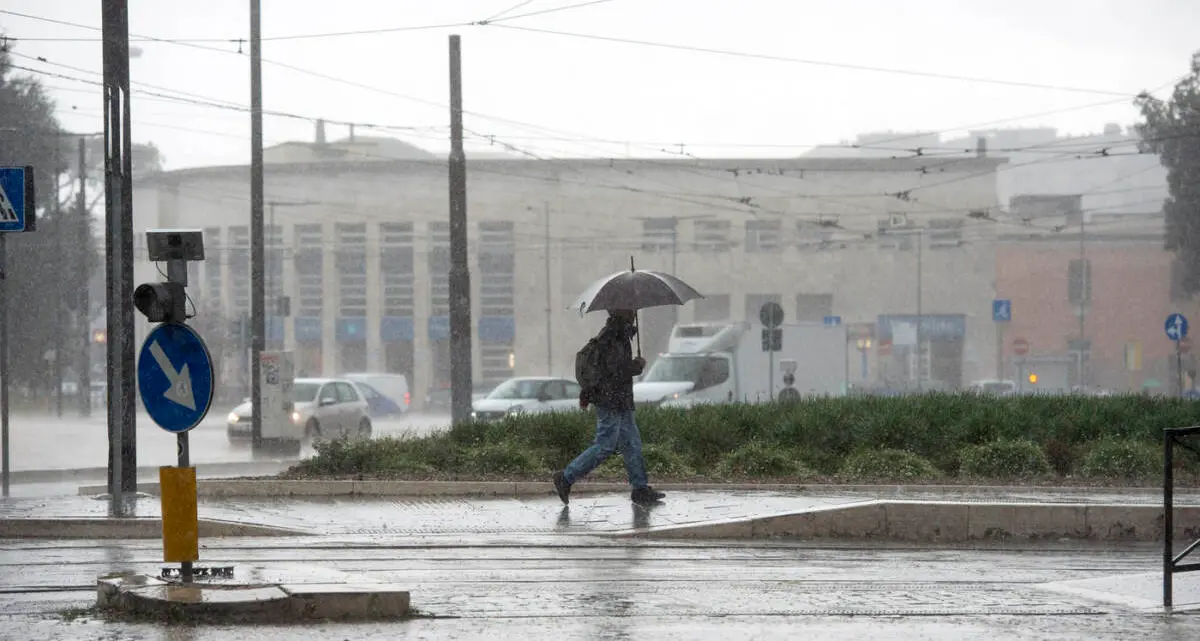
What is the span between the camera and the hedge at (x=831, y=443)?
54.4ft

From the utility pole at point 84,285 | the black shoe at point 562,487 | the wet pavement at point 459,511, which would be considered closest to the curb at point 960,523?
the wet pavement at point 459,511

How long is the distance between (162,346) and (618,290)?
5.47 meters

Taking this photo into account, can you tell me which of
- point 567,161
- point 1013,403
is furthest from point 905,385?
point 1013,403

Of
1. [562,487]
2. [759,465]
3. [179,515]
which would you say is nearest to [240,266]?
[759,465]

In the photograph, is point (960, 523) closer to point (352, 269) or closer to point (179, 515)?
point (179, 515)

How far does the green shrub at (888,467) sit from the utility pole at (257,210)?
539 inches

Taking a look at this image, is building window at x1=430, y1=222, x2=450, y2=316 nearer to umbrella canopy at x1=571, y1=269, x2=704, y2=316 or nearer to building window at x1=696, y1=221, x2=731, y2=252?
building window at x1=696, y1=221, x2=731, y2=252

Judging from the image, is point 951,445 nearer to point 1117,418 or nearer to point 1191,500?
point 1117,418

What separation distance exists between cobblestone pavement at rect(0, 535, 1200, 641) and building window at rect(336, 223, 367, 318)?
58.7 m

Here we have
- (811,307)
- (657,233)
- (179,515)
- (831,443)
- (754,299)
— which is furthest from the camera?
(811,307)

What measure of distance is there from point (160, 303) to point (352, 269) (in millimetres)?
62935

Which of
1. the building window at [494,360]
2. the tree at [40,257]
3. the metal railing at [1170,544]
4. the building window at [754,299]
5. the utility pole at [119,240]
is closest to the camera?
the metal railing at [1170,544]

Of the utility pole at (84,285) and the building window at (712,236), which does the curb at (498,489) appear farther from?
the building window at (712,236)

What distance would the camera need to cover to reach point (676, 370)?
117 feet
